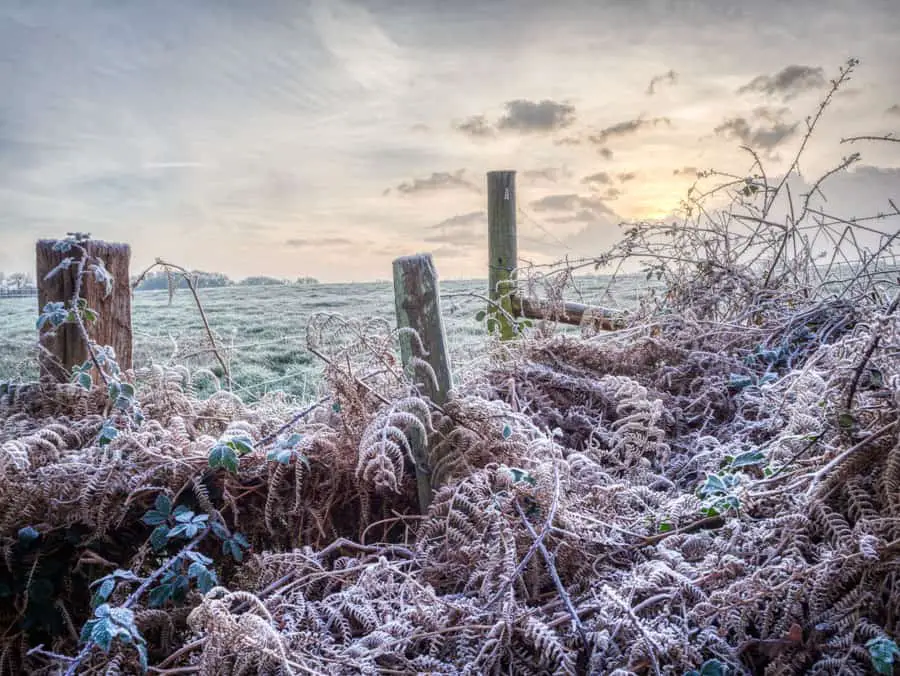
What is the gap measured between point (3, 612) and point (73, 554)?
0.36 meters

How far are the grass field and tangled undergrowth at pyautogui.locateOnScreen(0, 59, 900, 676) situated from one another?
0.67 meters

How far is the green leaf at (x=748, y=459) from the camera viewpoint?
2268 mm

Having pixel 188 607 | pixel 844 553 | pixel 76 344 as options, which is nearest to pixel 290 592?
pixel 188 607

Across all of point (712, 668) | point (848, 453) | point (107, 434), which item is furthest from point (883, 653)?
point (107, 434)

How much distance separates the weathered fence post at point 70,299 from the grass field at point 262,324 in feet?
0.87

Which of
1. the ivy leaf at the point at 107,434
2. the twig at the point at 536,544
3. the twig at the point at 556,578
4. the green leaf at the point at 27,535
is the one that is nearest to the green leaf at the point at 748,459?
the twig at the point at 536,544

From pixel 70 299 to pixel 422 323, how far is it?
2.17m

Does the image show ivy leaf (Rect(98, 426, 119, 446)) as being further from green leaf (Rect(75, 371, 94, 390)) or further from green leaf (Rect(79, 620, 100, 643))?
green leaf (Rect(79, 620, 100, 643))

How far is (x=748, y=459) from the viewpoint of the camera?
90.1 inches

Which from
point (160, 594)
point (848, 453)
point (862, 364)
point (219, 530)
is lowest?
point (160, 594)

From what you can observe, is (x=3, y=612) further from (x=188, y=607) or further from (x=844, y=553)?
(x=844, y=553)

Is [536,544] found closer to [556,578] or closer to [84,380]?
[556,578]

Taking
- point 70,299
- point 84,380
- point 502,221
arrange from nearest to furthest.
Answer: point 84,380 → point 70,299 → point 502,221

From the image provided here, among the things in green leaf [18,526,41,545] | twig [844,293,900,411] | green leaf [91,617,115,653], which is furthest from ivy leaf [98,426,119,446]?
twig [844,293,900,411]
